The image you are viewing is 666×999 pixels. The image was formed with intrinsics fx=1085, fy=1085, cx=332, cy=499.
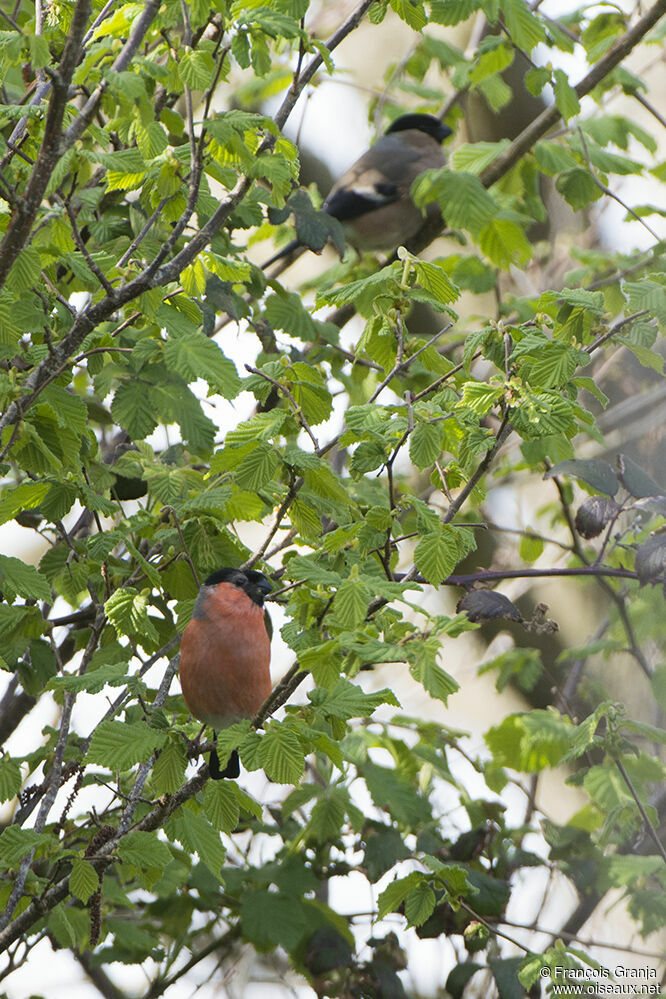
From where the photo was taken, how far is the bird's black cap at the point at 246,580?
2.62 m

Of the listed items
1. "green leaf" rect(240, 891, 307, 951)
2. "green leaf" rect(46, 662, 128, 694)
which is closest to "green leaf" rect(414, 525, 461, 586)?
"green leaf" rect(46, 662, 128, 694)

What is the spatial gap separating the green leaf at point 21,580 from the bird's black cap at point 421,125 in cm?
358

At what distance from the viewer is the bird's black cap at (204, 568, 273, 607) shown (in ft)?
8.58

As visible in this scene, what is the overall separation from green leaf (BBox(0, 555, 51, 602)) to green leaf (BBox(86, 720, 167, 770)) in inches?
15.8

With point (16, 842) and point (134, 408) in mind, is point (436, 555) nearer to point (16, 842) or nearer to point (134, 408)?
point (134, 408)

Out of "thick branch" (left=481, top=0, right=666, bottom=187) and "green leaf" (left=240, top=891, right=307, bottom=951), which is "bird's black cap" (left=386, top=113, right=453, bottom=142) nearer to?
"thick branch" (left=481, top=0, right=666, bottom=187)

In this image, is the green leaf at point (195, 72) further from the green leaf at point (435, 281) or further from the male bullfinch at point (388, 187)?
the male bullfinch at point (388, 187)

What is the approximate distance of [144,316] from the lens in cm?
271

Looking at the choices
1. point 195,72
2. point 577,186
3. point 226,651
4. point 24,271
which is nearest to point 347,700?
point 226,651

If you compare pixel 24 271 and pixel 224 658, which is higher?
pixel 24 271

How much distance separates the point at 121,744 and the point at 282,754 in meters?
0.35

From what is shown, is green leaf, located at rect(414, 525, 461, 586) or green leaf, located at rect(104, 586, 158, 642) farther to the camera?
green leaf, located at rect(104, 586, 158, 642)

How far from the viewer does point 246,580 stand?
266 centimetres

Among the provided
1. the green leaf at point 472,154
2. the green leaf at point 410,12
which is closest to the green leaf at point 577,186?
the green leaf at point 472,154
